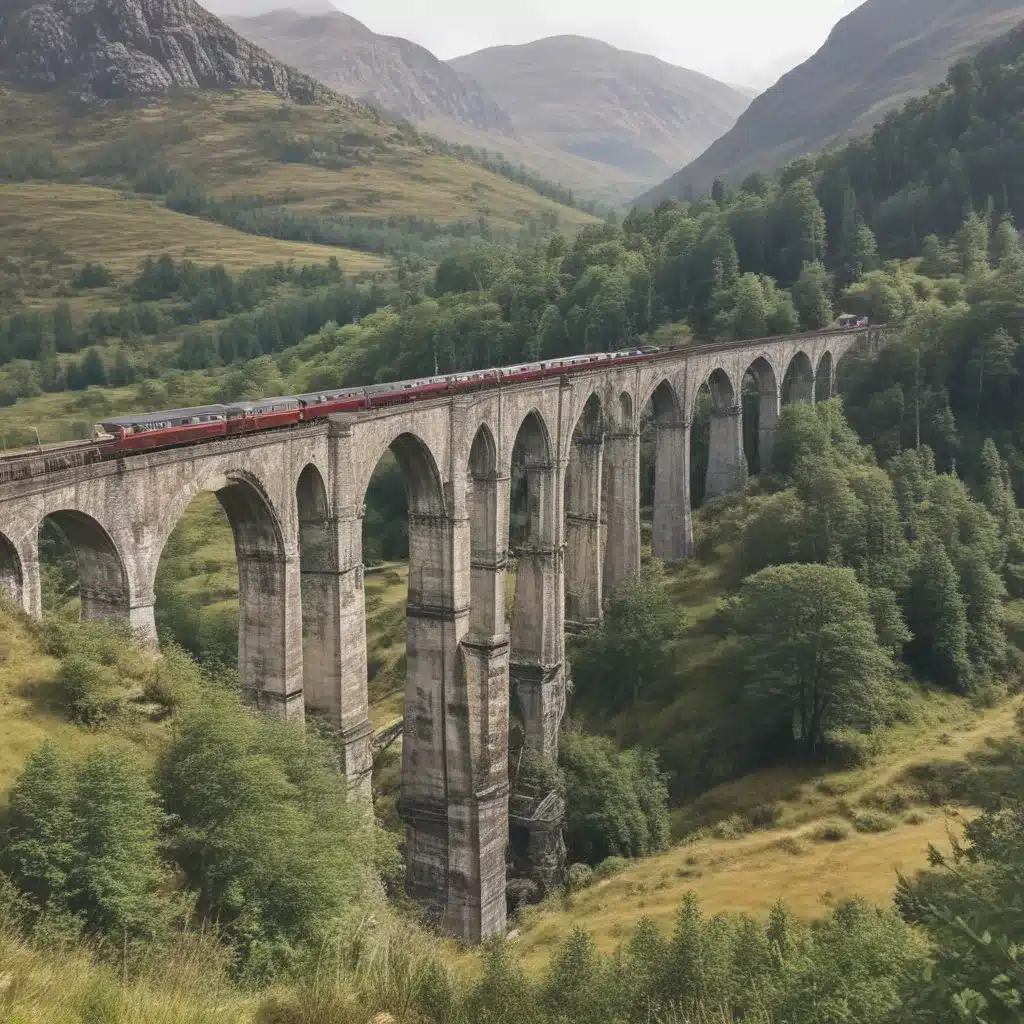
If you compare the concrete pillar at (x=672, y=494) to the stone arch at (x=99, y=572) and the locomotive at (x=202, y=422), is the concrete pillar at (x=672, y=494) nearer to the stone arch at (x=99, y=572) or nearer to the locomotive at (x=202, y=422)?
the locomotive at (x=202, y=422)

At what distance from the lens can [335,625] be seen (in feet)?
121

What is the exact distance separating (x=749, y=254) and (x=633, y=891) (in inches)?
3779

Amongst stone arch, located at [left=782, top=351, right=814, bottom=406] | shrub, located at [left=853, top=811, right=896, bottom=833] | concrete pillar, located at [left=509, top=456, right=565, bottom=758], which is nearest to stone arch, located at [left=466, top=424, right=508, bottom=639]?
concrete pillar, located at [left=509, top=456, right=565, bottom=758]

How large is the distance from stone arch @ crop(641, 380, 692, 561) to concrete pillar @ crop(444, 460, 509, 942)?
28.3 meters

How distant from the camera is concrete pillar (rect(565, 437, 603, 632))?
196 feet

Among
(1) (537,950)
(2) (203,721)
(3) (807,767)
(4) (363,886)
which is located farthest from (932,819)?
(2) (203,721)

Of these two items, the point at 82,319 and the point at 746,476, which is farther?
the point at 82,319

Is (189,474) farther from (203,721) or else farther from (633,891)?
(633,891)

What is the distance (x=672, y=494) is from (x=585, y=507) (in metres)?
14.4

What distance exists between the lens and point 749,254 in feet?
398

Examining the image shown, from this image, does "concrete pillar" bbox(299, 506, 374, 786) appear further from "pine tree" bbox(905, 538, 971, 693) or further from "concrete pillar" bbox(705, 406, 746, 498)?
"concrete pillar" bbox(705, 406, 746, 498)

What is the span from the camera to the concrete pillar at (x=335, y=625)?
36.8 meters

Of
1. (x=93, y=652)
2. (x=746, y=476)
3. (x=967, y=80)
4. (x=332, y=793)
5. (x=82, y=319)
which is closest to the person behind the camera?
(x=93, y=652)

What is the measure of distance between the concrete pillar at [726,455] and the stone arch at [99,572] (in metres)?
60.2
